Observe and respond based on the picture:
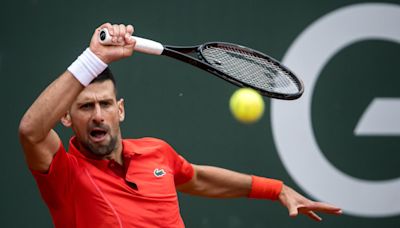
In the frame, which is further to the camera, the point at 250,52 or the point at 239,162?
the point at 239,162

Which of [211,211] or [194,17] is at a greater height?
[194,17]

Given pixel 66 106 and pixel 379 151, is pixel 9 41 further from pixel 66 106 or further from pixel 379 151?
pixel 379 151

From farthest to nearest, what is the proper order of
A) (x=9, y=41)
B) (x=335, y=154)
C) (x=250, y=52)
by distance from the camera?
(x=335, y=154), (x=9, y=41), (x=250, y=52)

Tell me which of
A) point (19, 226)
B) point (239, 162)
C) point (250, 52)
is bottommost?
point (19, 226)

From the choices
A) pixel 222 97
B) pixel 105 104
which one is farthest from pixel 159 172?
pixel 222 97

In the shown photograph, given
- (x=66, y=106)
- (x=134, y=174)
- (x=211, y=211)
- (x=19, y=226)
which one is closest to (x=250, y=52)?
(x=134, y=174)

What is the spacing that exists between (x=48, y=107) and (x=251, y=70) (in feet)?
3.50

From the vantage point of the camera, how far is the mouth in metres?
3.24

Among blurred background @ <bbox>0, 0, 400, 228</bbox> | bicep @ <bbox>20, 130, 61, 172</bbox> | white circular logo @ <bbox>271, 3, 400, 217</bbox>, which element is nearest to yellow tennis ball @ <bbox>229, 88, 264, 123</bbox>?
blurred background @ <bbox>0, 0, 400, 228</bbox>

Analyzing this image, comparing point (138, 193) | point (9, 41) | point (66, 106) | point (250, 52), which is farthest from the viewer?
point (9, 41)

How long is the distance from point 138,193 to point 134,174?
130 millimetres

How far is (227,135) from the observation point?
458cm

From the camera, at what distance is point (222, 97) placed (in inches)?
180

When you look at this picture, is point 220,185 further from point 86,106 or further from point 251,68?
point 86,106
